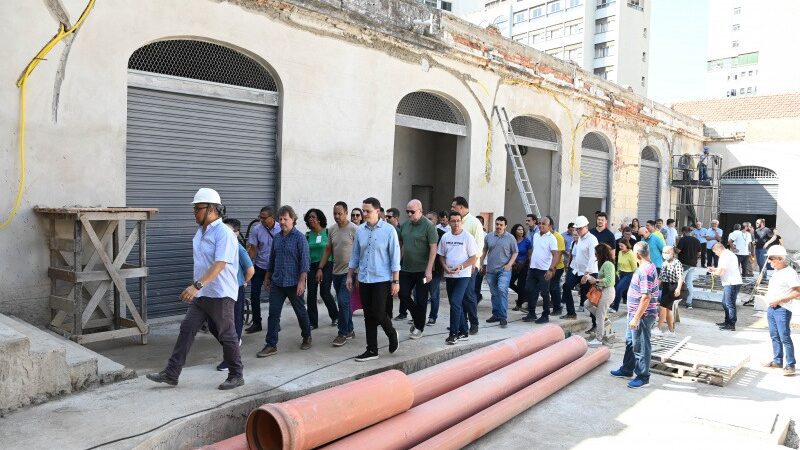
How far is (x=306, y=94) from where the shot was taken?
29.9ft

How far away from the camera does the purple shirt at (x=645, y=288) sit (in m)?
6.21

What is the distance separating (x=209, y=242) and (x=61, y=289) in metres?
2.78

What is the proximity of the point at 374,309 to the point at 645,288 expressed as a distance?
289cm

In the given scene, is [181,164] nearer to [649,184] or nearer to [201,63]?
[201,63]

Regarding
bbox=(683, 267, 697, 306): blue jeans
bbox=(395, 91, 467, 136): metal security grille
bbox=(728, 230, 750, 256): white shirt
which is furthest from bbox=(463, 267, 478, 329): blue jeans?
bbox=(728, 230, 750, 256): white shirt

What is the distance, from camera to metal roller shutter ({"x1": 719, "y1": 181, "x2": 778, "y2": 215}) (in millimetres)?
22984

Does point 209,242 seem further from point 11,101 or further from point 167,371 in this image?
point 11,101

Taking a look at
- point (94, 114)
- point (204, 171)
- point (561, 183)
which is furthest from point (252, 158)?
point (561, 183)

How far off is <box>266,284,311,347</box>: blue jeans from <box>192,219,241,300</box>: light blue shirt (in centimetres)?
127

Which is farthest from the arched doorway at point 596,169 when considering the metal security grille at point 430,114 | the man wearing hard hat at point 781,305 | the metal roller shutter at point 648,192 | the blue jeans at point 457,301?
the blue jeans at point 457,301

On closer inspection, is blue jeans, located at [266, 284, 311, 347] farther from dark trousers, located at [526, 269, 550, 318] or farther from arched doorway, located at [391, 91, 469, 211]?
arched doorway, located at [391, 91, 469, 211]

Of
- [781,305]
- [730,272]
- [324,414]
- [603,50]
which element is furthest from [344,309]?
[603,50]

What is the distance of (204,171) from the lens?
818 cm

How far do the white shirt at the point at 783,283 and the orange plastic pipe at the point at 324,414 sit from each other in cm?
532
